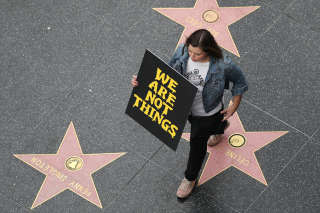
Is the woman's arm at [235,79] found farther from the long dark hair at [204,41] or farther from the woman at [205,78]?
the long dark hair at [204,41]

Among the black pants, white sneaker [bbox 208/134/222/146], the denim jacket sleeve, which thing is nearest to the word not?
the black pants

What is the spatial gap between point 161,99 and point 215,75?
416 millimetres

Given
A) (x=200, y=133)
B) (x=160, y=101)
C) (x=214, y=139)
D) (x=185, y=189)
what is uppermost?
(x=160, y=101)

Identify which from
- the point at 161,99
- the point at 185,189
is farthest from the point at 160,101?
the point at 185,189

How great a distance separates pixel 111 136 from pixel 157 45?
1.20m

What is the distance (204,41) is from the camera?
347 centimetres

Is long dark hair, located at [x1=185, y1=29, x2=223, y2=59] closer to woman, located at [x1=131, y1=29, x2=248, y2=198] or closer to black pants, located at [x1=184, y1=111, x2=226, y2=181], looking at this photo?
woman, located at [x1=131, y1=29, x2=248, y2=198]

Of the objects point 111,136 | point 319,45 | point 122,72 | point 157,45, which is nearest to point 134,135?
point 111,136

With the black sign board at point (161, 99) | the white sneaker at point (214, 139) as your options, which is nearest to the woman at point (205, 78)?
the black sign board at point (161, 99)

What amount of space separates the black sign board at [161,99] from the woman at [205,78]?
14 cm

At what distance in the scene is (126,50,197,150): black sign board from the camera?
3602 mm

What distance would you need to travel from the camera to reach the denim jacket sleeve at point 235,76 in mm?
3732

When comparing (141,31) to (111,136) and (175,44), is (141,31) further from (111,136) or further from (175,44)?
(111,136)

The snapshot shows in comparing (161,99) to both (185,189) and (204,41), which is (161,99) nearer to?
(204,41)
